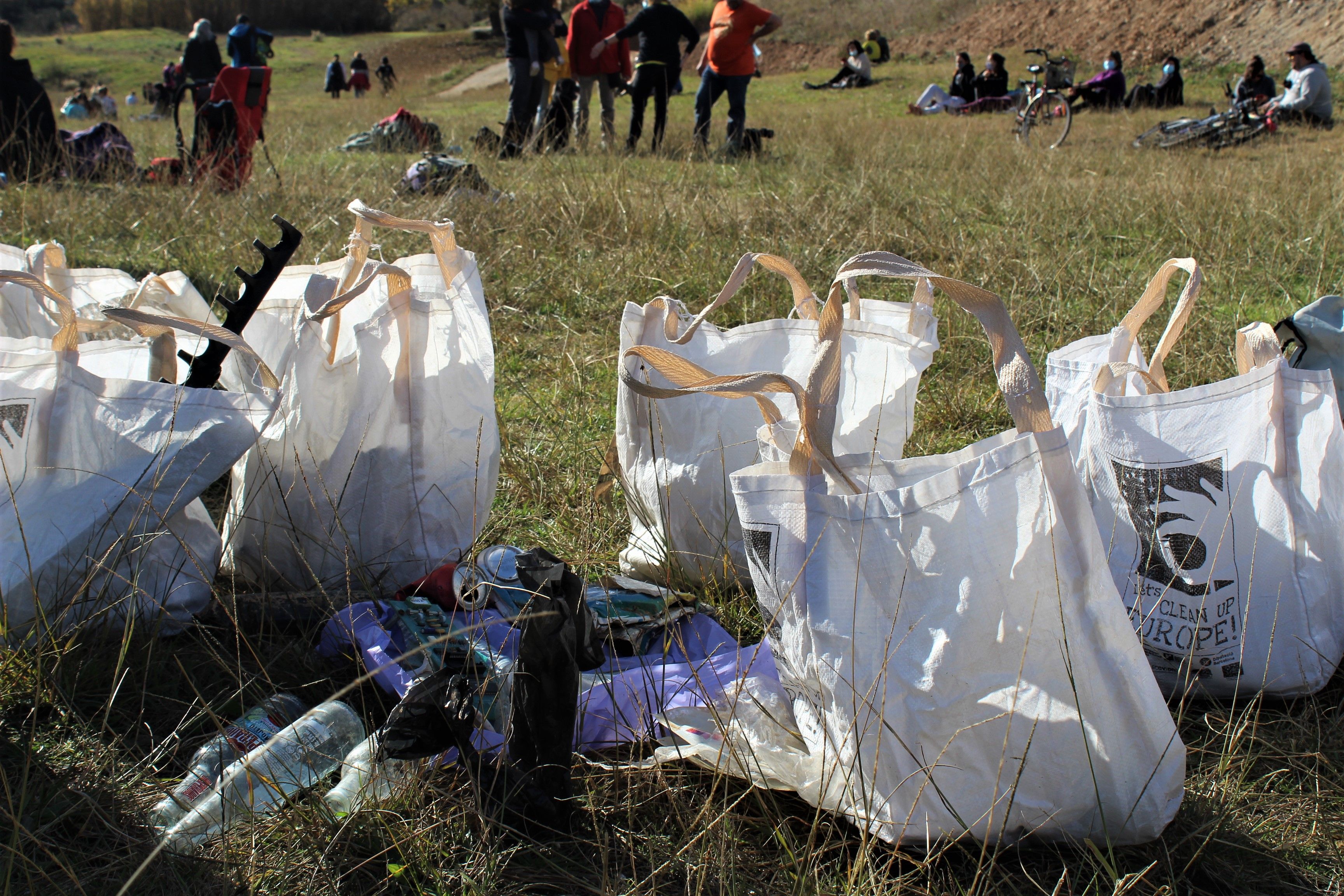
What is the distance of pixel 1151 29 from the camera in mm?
21328

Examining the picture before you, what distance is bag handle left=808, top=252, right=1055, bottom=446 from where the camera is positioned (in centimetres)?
103

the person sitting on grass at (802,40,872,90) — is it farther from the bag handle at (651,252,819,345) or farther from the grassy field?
the bag handle at (651,252,819,345)

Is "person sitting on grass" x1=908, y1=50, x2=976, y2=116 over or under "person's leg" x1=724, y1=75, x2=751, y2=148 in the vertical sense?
over

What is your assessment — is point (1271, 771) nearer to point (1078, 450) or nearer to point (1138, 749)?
point (1138, 749)

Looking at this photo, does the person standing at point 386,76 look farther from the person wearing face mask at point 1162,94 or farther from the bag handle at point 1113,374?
the bag handle at point 1113,374

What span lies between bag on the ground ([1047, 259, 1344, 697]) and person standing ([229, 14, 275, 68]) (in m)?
10.4

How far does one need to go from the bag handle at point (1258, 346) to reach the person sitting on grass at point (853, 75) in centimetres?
1956

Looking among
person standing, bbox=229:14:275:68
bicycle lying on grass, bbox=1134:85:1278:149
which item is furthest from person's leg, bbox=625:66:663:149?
bicycle lying on grass, bbox=1134:85:1278:149

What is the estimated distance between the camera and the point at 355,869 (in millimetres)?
1059

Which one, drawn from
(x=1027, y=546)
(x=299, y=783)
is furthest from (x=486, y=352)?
(x=1027, y=546)

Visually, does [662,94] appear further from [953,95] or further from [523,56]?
[953,95]

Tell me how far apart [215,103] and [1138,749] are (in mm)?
6706

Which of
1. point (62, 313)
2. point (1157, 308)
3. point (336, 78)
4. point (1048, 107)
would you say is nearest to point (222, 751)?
point (62, 313)

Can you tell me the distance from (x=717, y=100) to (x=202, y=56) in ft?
17.9
